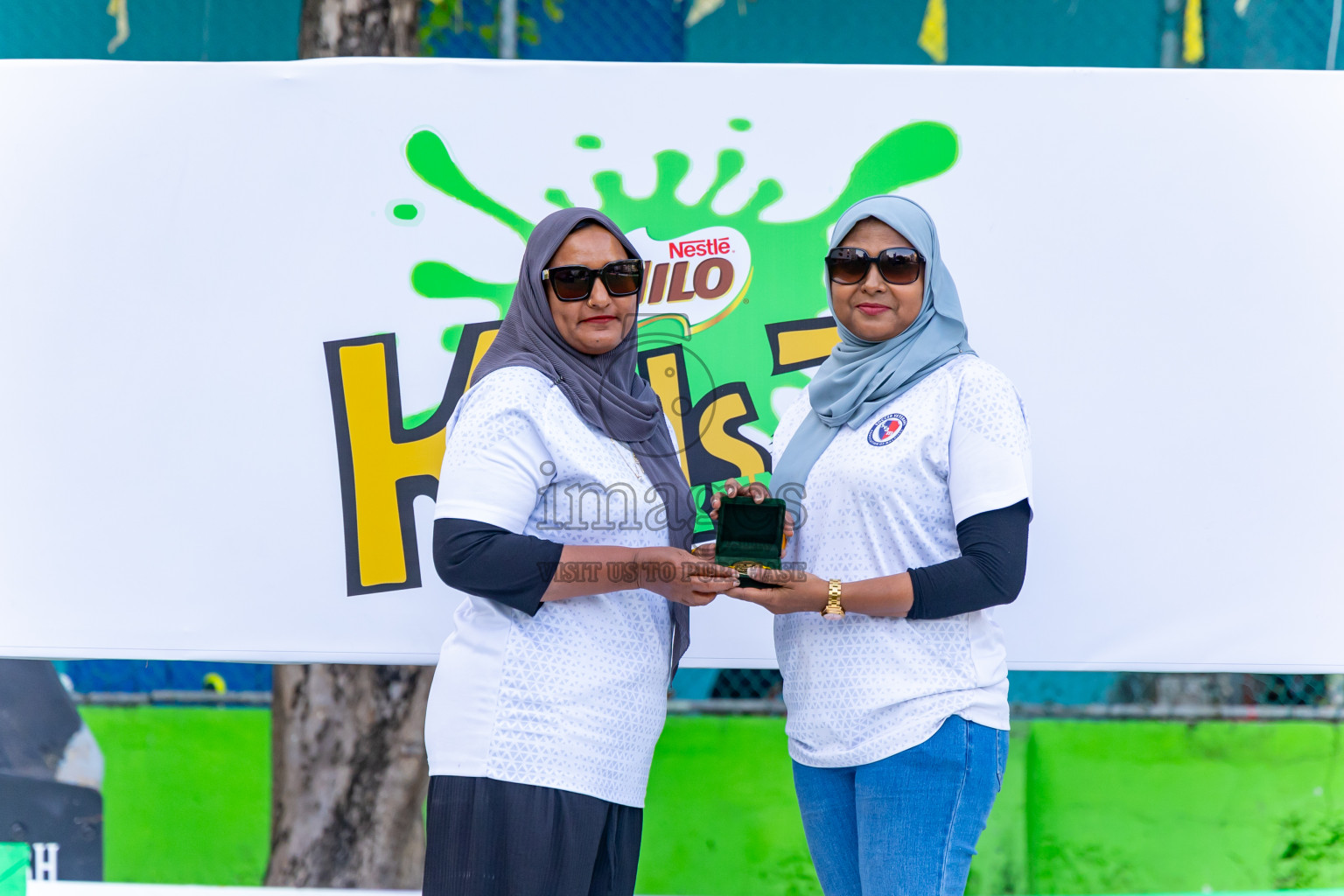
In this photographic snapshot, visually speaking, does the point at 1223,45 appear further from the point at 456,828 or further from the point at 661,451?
the point at 456,828

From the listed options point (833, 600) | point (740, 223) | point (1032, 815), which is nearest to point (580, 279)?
point (833, 600)

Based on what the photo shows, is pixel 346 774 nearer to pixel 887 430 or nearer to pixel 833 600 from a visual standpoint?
pixel 833 600

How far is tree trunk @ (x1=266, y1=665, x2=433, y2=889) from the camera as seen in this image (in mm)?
3324

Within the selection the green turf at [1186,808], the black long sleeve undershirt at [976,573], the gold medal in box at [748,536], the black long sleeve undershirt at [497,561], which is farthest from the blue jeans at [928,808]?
the green turf at [1186,808]

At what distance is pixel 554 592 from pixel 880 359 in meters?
0.72

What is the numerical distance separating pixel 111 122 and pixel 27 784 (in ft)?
6.90

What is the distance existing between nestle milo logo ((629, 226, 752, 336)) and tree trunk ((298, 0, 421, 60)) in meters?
1.09

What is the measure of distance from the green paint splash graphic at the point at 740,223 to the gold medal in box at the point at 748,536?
1.19 meters

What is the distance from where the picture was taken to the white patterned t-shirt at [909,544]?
5.81 feet

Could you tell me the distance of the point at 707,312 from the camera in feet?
9.68

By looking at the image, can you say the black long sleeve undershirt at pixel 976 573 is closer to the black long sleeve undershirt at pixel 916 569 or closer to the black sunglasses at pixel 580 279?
the black long sleeve undershirt at pixel 916 569

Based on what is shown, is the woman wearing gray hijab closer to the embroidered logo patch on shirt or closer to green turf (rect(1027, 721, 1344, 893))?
the embroidered logo patch on shirt

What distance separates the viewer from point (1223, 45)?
4105 mm

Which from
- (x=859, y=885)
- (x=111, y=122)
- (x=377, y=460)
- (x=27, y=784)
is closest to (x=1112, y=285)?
(x=859, y=885)
